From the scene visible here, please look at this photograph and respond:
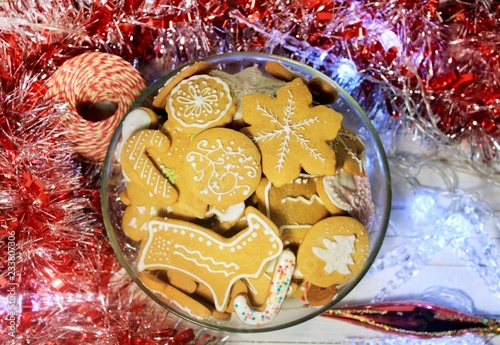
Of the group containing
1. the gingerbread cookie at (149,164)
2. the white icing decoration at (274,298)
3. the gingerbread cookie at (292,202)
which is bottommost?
the white icing decoration at (274,298)

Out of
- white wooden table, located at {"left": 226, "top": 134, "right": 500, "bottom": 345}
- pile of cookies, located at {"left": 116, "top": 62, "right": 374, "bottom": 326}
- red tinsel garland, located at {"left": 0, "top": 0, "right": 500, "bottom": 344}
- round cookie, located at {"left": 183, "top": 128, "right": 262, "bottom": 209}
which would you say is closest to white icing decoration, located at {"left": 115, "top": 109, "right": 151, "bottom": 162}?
pile of cookies, located at {"left": 116, "top": 62, "right": 374, "bottom": 326}

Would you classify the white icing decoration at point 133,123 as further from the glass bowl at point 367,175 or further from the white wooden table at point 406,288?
the white wooden table at point 406,288

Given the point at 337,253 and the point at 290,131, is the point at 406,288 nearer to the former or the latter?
the point at 337,253

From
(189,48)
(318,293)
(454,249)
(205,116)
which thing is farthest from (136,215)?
(454,249)

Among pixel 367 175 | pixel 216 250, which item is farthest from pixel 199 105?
pixel 367 175

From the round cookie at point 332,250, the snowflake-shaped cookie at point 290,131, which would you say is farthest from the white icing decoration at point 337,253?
the snowflake-shaped cookie at point 290,131
